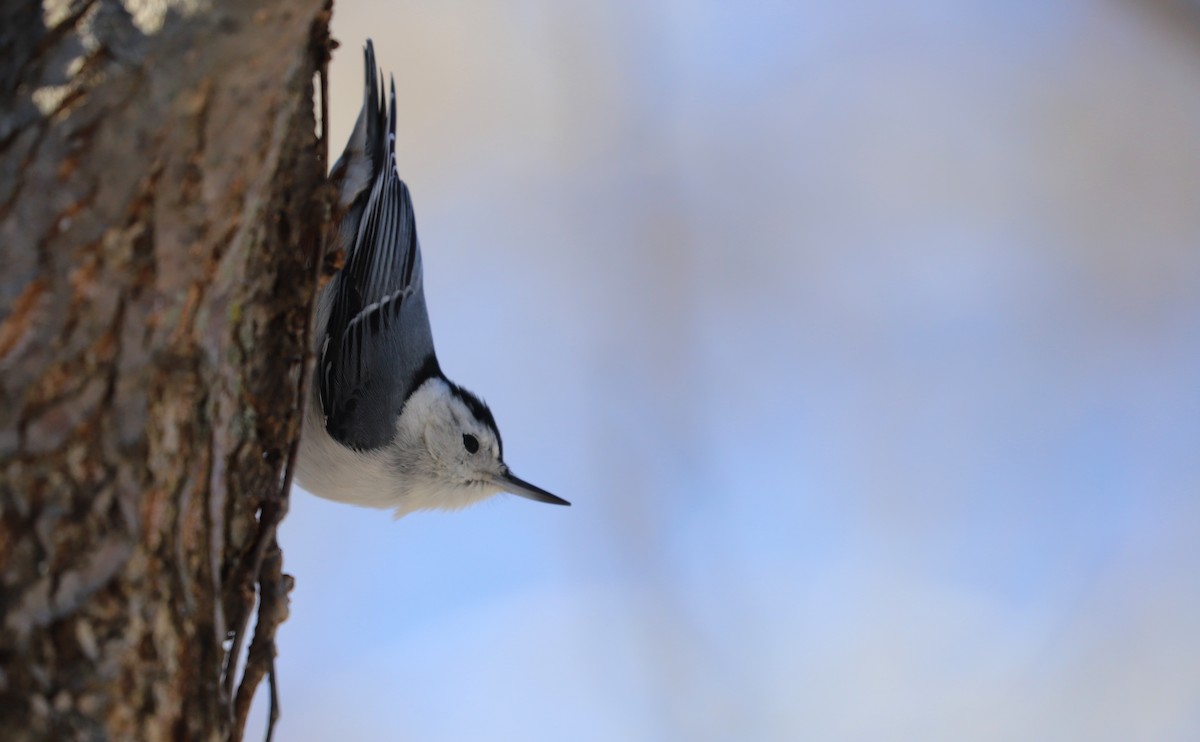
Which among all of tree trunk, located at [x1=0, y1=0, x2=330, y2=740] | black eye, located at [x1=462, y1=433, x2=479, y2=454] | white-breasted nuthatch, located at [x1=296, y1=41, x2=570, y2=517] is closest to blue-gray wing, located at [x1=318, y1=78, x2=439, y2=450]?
white-breasted nuthatch, located at [x1=296, y1=41, x2=570, y2=517]

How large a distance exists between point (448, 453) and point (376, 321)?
26cm

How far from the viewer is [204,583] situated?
63 cm

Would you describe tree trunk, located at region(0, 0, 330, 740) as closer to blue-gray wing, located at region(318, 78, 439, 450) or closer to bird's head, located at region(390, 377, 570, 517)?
blue-gray wing, located at region(318, 78, 439, 450)

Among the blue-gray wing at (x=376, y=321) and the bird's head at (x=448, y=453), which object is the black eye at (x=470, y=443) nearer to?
the bird's head at (x=448, y=453)

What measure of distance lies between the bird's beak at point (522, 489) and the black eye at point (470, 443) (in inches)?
2.5

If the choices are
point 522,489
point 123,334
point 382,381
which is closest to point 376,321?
point 382,381

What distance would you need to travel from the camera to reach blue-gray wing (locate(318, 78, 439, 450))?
1.26 m

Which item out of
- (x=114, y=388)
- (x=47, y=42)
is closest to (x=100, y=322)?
(x=114, y=388)

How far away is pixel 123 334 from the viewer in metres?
0.55

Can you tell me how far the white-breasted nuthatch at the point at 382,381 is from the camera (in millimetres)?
1248

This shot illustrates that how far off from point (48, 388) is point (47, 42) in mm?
186

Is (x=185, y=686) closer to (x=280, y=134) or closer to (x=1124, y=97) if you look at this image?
(x=280, y=134)

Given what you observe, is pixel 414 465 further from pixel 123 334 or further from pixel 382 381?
pixel 123 334

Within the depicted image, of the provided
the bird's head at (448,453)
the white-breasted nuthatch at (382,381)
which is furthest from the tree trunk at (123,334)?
the bird's head at (448,453)
